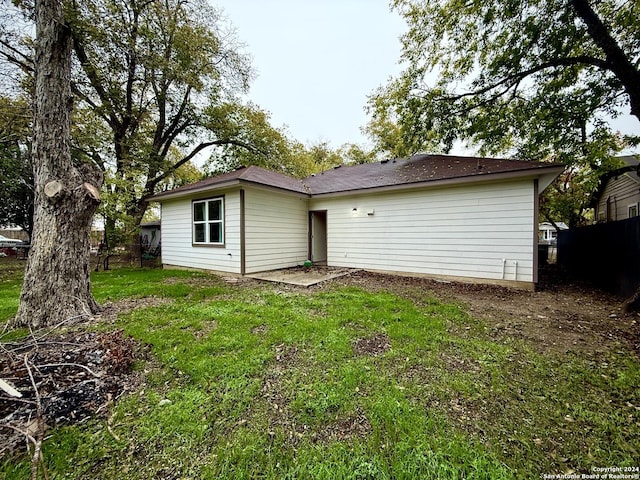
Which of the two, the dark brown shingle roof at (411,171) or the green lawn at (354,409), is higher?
the dark brown shingle roof at (411,171)

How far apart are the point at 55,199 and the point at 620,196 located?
17480mm

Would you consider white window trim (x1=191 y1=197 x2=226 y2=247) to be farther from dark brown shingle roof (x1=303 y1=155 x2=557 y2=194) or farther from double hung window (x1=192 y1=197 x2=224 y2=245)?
dark brown shingle roof (x1=303 y1=155 x2=557 y2=194)

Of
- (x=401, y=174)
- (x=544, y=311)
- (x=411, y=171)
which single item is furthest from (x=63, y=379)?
(x=411, y=171)

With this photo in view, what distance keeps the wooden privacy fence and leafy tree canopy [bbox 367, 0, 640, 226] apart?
1.39m

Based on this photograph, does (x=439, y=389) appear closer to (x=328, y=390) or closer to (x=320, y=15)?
(x=328, y=390)

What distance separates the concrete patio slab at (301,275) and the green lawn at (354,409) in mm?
2811

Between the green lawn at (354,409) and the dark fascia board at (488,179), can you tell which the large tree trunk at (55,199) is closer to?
the green lawn at (354,409)

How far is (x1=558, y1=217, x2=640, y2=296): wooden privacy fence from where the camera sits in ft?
15.3

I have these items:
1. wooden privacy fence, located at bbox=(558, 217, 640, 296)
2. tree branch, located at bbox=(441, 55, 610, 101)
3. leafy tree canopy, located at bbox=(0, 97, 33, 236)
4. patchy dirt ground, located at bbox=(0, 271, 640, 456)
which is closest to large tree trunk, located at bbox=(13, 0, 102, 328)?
patchy dirt ground, located at bbox=(0, 271, 640, 456)

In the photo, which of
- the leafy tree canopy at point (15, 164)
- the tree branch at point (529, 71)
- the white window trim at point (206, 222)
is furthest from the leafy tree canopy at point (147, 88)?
the tree branch at point (529, 71)

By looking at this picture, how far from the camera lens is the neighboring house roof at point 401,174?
581cm

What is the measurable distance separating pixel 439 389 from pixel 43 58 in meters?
6.57

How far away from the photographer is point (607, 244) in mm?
5902

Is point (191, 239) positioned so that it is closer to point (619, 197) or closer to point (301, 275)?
point (301, 275)
